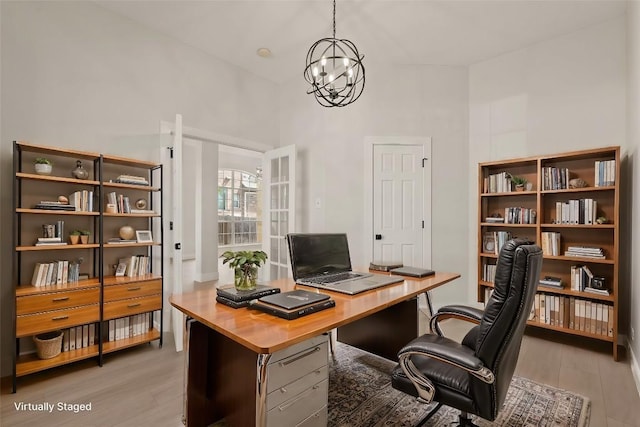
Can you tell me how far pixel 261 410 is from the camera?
1.31 m

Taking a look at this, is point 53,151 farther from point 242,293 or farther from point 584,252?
point 584,252

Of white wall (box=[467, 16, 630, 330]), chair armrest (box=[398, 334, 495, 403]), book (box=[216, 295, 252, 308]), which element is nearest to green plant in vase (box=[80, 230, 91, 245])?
book (box=[216, 295, 252, 308])

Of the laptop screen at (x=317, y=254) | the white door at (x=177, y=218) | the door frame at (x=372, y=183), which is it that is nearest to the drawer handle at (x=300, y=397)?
the laptop screen at (x=317, y=254)

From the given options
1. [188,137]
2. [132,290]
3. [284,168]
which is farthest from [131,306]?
[284,168]

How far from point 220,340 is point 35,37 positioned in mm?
2920

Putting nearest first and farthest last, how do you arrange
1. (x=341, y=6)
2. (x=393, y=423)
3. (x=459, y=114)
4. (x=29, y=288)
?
(x=393, y=423) → (x=29, y=288) → (x=341, y=6) → (x=459, y=114)

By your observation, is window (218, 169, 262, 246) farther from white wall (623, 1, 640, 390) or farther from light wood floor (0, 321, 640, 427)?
white wall (623, 1, 640, 390)

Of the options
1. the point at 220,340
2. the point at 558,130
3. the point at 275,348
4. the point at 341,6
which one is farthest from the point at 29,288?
the point at 558,130

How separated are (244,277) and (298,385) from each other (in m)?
0.61

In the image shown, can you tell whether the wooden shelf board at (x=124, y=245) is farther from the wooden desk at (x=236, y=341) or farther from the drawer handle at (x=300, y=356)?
the drawer handle at (x=300, y=356)

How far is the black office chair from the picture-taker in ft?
4.01

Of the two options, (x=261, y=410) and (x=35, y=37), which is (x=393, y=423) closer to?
(x=261, y=410)

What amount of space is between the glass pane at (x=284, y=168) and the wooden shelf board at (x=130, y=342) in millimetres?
2431

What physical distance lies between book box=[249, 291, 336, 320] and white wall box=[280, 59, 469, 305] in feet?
8.56
